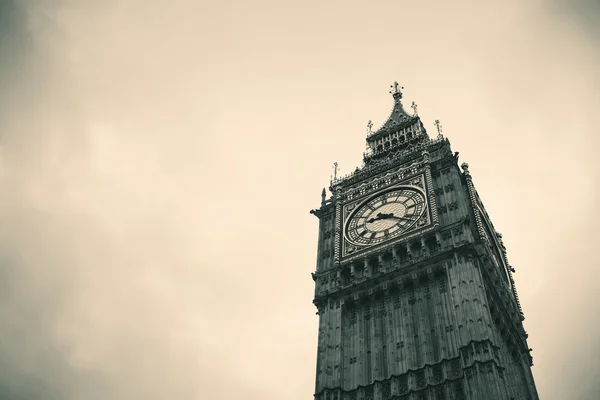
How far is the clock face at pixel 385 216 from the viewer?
54.9 metres

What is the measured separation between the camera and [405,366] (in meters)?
45.0

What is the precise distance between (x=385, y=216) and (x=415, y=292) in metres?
8.38

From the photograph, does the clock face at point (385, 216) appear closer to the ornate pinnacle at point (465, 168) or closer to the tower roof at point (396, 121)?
the ornate pinnacle at point (465, 168)

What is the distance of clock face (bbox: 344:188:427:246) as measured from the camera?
180 feet

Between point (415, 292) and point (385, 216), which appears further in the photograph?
point (385, 216)

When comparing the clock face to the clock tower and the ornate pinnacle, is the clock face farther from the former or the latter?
the ornate pinnacle

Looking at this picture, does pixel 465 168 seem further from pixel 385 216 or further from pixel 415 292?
pixel 415 292

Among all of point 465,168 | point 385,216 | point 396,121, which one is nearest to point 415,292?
point 385,216

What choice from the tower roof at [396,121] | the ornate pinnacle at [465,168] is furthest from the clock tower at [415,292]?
the tower roof at [396,121]

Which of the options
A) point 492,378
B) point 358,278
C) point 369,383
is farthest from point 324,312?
point 492,378

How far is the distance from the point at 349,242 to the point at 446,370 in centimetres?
1550

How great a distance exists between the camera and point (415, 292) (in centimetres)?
4981

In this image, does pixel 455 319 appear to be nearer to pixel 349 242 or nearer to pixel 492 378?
pixel 492 378

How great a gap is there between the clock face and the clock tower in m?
0.10
